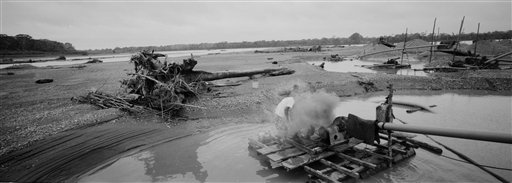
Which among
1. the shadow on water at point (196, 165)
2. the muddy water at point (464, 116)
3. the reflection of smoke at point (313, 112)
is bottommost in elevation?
the shadow on water at point (196, 165)

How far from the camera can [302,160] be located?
4766 millimetres

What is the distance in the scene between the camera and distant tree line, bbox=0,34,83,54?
54078 millimetres

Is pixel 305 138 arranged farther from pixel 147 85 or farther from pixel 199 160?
pixel 147 85

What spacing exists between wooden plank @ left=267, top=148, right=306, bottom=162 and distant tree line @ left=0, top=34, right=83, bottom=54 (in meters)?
72.7

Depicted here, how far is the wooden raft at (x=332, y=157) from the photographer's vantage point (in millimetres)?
4441

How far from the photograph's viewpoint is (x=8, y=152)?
19.8 ft

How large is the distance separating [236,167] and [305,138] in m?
1.65

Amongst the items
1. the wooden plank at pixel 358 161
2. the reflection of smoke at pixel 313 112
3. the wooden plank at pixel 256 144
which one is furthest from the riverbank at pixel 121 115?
the wooden plank at pixel 358 161

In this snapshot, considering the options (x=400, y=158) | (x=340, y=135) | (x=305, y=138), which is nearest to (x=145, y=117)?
(x=305, y=138)

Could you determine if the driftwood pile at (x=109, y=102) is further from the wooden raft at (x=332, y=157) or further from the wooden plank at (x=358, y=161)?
the wooden plank at (x=358, y=161)

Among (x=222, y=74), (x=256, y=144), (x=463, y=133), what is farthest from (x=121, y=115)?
(x=463, y=133)

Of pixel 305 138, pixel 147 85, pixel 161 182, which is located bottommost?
pixel 161 182

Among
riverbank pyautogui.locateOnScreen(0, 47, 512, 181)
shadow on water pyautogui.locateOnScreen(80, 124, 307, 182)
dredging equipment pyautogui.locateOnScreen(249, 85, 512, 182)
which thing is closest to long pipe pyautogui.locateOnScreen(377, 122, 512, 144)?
dredging equipment pyautogui.locateOnScreen(249, 85, 512, 182)

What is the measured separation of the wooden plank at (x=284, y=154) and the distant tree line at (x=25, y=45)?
72662mm
